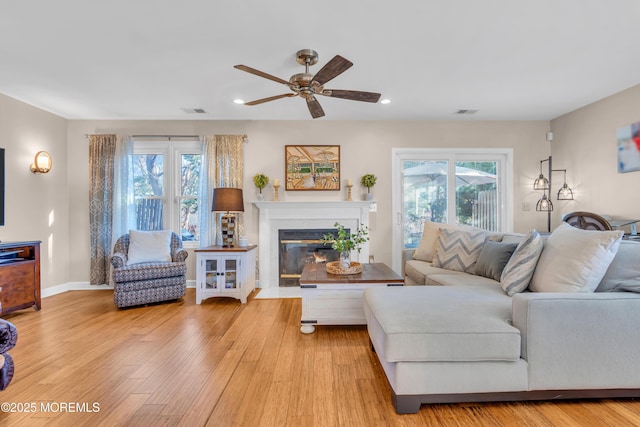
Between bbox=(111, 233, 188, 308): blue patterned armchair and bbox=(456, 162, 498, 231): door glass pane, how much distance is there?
405 cm

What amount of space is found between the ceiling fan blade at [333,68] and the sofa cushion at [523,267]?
185 cm

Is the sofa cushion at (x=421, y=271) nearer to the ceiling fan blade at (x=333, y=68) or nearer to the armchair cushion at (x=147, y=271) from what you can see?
the ceiling fan blade at (x=333, y=68)

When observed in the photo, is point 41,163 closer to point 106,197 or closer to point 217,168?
point 106,197

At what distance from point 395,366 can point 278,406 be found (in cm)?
69

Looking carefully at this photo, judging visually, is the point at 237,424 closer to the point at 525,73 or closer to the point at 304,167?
the point at 304,167

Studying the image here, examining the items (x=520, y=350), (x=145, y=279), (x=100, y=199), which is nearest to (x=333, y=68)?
(x=520, y=350)

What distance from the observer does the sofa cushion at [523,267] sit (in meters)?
2.12

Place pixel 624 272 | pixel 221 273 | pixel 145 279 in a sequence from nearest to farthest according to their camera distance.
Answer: pixel 624 272 < pixel 145 279 < pixel 221 273

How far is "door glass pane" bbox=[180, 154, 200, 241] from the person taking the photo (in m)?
4.41

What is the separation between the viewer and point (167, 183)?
438 cm

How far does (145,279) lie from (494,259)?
3702 millimetres

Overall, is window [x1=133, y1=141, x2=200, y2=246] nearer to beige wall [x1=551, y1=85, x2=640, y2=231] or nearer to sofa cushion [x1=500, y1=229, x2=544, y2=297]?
sofa cushion [x1=500, y1=229, x2=544, y2=297]

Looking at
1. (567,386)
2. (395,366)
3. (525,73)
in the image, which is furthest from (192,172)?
(567,386)

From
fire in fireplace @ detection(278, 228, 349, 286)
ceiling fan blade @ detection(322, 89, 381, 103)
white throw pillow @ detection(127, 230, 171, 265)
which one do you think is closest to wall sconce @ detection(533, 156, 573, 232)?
fire in fireplace @ detection(278, 228, 349, 286)
